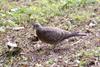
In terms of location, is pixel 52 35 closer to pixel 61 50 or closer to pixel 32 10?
pixel 61 50

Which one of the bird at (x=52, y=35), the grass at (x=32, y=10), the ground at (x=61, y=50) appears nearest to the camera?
the ground at (x=61, y=50)

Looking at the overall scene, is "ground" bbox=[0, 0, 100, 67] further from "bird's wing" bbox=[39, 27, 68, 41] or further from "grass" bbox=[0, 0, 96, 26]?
"grass" bbox=[0, 0, 96, 26]

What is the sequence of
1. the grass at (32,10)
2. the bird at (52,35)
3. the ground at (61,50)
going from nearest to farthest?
the ground at (61,50) → the bird at (52,35) → the grass at (32,10)

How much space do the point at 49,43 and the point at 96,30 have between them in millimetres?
1311

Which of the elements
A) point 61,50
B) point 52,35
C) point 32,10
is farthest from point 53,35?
point 32,10

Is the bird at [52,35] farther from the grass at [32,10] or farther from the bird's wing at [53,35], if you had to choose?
the grass at [32,10]

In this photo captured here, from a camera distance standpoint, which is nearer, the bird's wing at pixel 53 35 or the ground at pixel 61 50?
the ground at pixel 61 50

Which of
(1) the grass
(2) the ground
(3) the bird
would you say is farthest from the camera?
(1) the grass

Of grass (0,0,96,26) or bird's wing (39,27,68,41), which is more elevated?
bird's wing (39,27,68,41)

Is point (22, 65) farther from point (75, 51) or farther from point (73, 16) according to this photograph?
point (73, 16)

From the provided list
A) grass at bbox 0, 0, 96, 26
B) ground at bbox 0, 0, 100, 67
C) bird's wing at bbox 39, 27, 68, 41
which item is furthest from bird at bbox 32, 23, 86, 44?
grass at bbox 0, 0, 96, 26

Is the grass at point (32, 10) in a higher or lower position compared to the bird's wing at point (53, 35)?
lower

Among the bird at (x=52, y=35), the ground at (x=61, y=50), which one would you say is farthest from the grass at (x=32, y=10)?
the bird at (x=52, y=35)

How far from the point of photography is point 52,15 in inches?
342
